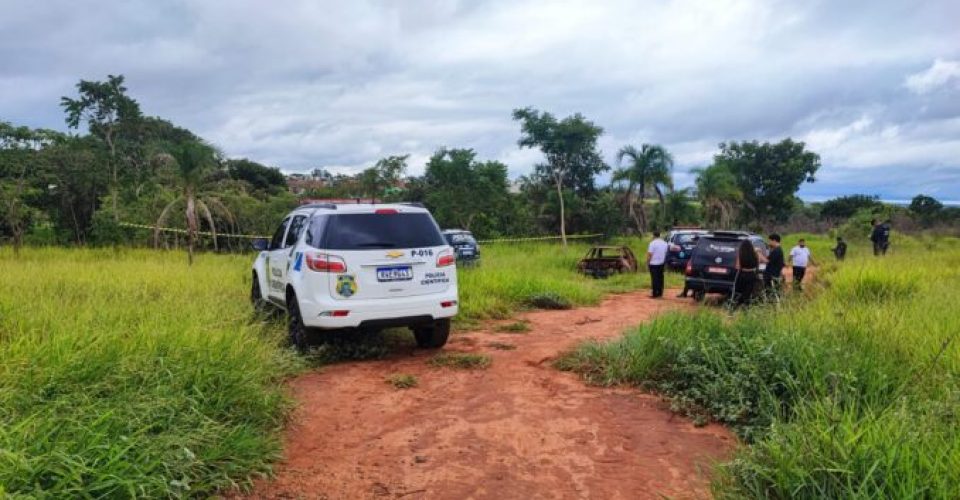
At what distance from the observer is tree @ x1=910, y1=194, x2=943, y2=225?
133 feet

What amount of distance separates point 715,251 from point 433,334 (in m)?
7.42

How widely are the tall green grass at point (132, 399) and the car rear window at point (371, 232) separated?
1.23 metres

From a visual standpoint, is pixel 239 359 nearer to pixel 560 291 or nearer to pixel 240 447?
pixel 240 447

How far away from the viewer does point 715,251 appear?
12312 millimetres

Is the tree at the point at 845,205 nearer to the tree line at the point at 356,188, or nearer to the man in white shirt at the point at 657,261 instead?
the tree line at the point at 356,188

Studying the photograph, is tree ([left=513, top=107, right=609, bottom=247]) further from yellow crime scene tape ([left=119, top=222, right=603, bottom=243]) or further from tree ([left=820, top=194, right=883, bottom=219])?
tree ([left=820, top=194, right=883, bottom=219])

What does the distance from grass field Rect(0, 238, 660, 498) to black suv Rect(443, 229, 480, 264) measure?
10368 mm

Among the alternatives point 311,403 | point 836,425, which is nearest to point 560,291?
point 311,403

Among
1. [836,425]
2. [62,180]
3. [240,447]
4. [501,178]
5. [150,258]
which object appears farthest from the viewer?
[501,178]

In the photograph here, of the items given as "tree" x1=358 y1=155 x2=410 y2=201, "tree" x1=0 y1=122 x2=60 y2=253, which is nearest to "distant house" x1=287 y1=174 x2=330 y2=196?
"tree" x1=358 y1=155 x2=410 y2=201

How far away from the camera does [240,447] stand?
3701 millimetres

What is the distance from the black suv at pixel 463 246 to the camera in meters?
17.1

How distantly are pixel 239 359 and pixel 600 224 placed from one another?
27029 millimetres

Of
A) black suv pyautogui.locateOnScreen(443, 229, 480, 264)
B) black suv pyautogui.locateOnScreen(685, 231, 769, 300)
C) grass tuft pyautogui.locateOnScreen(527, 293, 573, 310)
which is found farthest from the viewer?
black suv pyautogui.locateOnScreen(443, 229, 480, 264)
